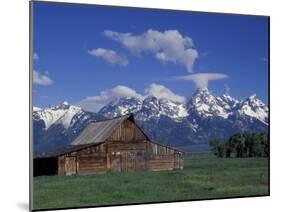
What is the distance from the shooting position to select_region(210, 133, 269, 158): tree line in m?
8.56

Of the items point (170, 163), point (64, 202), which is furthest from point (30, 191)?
point (170, 163)

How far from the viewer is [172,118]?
8344 millimetres

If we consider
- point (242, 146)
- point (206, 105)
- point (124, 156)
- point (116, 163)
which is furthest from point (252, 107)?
point (116, 163)

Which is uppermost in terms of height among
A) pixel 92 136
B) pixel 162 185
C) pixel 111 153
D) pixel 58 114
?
pixel 58 114

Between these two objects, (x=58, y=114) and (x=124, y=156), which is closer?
(x=58, y=114)

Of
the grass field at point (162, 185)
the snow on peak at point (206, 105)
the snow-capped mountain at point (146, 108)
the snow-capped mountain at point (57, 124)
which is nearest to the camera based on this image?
the snow-capped mountain at point (57, 124)

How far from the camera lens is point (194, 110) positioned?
8.45m

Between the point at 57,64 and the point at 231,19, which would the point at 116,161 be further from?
the point at 231,19

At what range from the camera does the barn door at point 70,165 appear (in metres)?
7.90

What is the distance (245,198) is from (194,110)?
1264mm

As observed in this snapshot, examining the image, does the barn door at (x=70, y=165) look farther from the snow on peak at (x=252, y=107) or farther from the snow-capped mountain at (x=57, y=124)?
the snow on peak at (x=252, y=107)

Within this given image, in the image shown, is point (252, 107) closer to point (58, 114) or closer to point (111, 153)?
point (111, 153)

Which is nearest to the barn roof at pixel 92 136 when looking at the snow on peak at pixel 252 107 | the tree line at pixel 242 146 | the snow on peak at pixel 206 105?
the snow on peak at pixel 206 105

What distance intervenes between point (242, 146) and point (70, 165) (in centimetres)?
215
